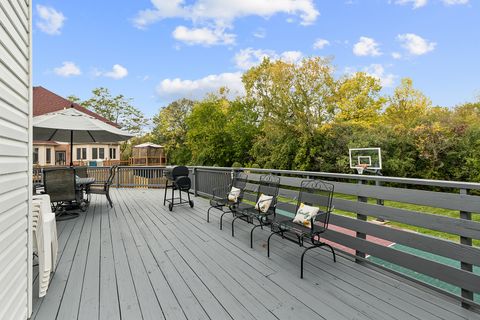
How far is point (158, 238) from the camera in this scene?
3717 mm

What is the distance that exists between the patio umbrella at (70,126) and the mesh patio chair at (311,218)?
13.6ft

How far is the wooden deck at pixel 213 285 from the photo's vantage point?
1963 mm

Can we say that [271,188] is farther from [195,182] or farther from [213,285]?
[195,182]

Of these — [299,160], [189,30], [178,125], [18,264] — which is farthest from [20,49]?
[178,125]

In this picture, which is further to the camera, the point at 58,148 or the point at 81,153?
the point at 81,153

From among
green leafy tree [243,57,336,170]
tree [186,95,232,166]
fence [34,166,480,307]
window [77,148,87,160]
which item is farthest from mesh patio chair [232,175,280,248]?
window [77,148,87,160]

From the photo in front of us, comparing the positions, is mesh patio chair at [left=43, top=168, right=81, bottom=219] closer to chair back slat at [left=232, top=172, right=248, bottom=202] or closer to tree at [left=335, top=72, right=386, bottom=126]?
chair back slat at [left=232, top=172, right=248, bottom=202]

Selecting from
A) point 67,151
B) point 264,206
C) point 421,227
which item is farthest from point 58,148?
point 421,227

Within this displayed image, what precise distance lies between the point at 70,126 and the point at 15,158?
372cm

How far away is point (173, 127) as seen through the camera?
85.2ft

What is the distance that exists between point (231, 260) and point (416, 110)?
18.8 meters

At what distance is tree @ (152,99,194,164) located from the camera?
25047 mm

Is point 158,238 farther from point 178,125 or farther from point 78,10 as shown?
point 178,125

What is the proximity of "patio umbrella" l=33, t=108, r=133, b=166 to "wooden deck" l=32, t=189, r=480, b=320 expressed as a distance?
85.1 inches
